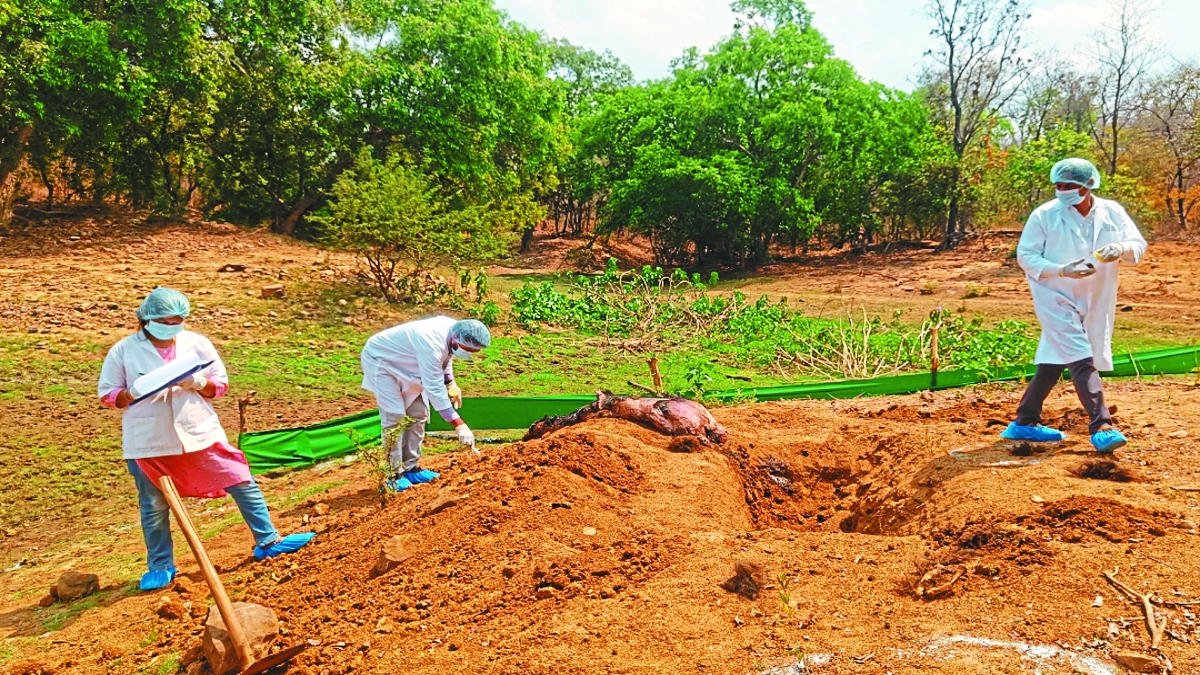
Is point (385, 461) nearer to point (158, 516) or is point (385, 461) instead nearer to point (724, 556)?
point (158, 516)

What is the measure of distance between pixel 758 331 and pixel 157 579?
10169 mm

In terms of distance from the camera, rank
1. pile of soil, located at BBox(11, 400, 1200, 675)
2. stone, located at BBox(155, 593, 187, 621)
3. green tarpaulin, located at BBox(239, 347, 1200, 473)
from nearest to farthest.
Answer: pile of soil, located at BBox(11, 400, 1200, 675) < stone, located at BBox(155, 593, 187, 621) < green tarpaulin, located at BBox(239, 347, 1200, 473)

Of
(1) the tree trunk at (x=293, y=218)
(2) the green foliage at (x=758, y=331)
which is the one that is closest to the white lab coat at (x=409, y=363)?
(2) the green foliage at (x=758, y=331)

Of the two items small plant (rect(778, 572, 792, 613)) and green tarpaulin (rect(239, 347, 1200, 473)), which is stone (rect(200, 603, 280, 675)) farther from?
green tarpaulin (rect(239, 347, 1200, 473))

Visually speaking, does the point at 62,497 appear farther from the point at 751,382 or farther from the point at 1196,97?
the point at 1196,97

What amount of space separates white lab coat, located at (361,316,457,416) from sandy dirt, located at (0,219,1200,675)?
67 centimetres

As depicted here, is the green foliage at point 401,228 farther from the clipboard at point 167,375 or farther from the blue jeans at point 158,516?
the clipboard at point 167,375

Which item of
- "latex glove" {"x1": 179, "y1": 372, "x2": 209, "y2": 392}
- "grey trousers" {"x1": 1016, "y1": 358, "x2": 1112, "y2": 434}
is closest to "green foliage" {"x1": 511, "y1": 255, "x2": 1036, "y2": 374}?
"grey trousers" {"x1": 1016, "y1": 358, "x2": 1112, "y2": 434}

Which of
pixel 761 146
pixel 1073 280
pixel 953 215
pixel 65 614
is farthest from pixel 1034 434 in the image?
pixel 953 215

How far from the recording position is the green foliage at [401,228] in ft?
45.6

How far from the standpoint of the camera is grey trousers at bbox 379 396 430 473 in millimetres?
5855

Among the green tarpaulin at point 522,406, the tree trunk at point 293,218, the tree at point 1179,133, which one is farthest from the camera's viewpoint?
the tree at point 1179,133

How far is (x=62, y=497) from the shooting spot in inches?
264

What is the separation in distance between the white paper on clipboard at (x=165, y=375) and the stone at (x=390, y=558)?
54.9 inches
